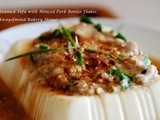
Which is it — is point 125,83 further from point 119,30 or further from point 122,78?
point 119,30

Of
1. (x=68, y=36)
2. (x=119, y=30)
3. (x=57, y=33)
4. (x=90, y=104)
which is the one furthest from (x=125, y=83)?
Answer: (x=119, y=30)

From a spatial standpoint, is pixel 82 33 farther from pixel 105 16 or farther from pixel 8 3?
pixel 8 3

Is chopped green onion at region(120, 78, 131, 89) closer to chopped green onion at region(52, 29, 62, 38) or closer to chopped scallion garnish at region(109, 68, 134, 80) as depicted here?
chopped scallion garnish at region(109, 68, 134, 80)

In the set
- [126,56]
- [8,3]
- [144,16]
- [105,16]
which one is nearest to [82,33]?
[126,56]

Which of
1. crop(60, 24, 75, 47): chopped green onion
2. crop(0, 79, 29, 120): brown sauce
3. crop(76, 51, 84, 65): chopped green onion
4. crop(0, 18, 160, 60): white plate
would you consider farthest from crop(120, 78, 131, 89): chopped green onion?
crop(0, 18, 160, 60): white plate

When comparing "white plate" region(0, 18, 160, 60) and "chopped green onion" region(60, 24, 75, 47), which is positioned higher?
"chopped green onion" region(60, 24, 75, 47)

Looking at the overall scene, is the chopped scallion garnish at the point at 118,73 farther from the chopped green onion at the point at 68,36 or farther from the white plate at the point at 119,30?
the white plate at the point at 119,30

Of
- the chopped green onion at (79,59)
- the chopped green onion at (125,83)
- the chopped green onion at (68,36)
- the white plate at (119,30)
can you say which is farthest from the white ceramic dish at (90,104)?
the white plate at (119,30)
